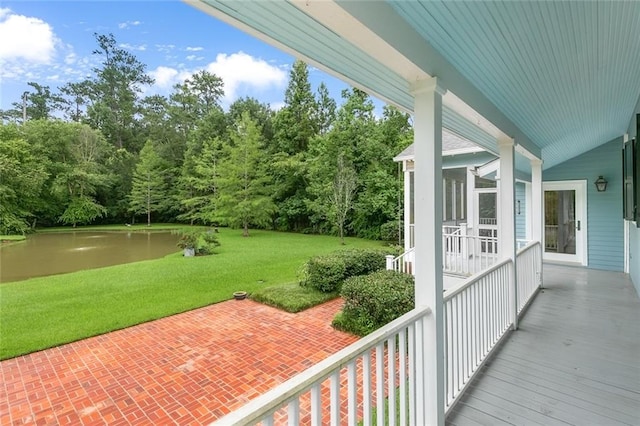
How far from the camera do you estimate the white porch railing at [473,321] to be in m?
2.53

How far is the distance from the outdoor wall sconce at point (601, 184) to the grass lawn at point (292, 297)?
6601 millimetres

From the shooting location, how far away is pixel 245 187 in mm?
18312

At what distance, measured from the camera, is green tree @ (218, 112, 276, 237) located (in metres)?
17.9

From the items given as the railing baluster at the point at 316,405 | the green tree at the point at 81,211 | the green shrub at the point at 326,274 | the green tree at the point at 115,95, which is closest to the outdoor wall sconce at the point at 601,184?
the green shrub at the point at 326,274

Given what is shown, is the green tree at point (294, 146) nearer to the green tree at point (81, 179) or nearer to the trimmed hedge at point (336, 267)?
the trimmed hedge at point (336, 267)

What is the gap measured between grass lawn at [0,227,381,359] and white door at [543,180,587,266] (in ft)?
22.6

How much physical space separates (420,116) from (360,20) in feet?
2.99

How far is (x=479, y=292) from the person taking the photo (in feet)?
10.2

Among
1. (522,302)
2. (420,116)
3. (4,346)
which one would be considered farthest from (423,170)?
(4,346)

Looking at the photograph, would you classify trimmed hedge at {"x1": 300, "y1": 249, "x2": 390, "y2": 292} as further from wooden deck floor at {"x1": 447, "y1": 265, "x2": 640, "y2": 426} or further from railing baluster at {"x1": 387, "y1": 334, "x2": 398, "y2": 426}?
railing baluster at {"x1": 387, "y1": 334, "x2": 398, "y2": 426}

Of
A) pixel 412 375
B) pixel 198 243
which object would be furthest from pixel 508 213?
pixel 198 243

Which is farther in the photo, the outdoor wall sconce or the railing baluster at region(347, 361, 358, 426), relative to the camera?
the outdoor wall sconce

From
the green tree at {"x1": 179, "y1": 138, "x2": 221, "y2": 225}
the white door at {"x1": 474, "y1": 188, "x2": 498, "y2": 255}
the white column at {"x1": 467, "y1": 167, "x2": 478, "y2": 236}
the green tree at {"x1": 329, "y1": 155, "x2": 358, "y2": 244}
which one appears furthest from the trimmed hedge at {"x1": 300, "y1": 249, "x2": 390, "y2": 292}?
the green tree at {"x1": 179, "y1": 138, "x2": 221, "y2": 225}

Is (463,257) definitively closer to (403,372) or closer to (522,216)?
(522,216)
